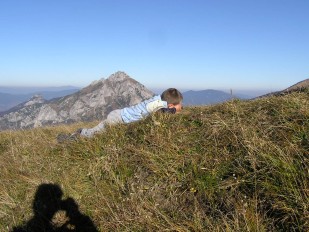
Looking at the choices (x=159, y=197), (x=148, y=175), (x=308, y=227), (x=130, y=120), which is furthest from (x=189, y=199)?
(x=130, y=120)

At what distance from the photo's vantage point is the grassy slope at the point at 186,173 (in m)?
3.88

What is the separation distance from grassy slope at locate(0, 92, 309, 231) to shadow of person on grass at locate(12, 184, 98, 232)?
0.12m

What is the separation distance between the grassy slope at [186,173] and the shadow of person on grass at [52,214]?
0.39 feet

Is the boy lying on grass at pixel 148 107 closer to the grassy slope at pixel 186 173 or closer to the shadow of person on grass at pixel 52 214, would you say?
the grassy slope at pixel 186 173

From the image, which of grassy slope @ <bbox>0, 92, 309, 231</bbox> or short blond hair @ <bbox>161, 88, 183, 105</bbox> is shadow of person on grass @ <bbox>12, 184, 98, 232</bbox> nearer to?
grassy slope @ <bbox>0, 92, 309, 231</bbox>

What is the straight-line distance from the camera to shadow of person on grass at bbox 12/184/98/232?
4816mm

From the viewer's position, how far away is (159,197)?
4.78 metres

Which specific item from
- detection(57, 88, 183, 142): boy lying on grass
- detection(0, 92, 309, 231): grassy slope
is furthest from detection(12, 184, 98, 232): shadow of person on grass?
detection(57, 88, 183, 142): boy lying on grass

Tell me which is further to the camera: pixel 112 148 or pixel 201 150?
pixel 112 148

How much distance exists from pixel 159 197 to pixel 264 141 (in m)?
1.73

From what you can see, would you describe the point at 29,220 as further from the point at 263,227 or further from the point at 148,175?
Answer: the point at 263,227

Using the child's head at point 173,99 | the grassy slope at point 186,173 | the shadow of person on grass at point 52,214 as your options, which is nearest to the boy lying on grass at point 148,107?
the child's head at point 173,99

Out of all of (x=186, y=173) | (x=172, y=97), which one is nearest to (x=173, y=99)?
(x=172, y=97)

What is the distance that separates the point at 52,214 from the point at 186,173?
221 cm
